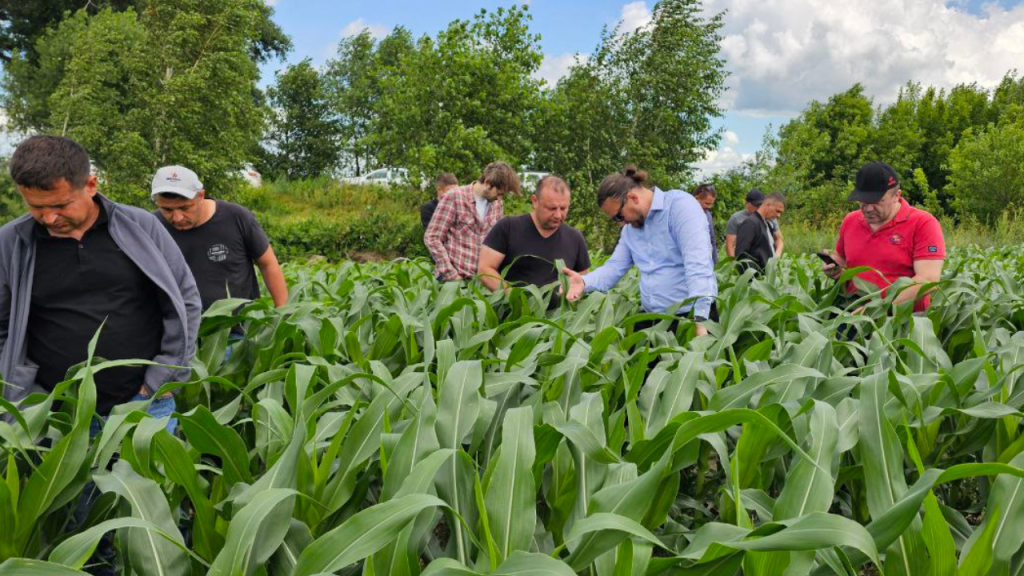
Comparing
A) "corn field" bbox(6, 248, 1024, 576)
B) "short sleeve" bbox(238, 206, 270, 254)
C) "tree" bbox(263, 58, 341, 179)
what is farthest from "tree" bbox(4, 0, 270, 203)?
"tree" bbox(263, 58, 341, 179)

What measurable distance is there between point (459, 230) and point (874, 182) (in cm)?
260

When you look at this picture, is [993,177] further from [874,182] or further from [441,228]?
[441,228]

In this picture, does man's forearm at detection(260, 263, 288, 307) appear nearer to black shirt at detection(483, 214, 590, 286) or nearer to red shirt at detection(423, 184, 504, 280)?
black shirt at detection(483, 214, 590, 286)

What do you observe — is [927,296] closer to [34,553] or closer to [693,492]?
[693,492]

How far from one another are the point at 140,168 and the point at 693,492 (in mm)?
14778

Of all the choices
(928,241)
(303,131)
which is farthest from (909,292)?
(303,131)

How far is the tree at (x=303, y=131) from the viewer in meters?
37.3

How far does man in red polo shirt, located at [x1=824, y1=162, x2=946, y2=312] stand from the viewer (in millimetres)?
3426

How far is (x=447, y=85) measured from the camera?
45.1ft

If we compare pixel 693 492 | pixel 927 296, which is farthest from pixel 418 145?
pixel 693 492

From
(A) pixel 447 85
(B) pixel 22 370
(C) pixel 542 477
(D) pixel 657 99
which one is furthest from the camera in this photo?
(D) pixel 657 99

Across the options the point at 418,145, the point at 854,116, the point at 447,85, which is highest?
the point at 854,116

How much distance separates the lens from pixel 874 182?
348 centimetres

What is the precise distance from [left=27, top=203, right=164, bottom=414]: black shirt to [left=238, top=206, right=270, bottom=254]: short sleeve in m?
0.95
